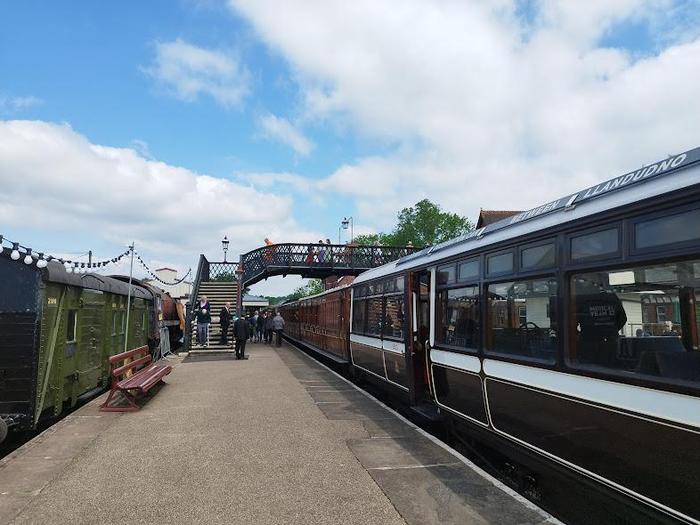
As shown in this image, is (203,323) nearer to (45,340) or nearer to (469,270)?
(45,340)

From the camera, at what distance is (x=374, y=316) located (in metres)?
11.0

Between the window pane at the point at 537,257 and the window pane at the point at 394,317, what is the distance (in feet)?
13.0

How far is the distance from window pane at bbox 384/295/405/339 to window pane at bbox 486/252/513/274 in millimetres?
3231

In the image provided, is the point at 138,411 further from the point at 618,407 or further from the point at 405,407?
the point at 618,407

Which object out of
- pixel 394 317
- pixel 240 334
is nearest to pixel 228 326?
pixel 240 334

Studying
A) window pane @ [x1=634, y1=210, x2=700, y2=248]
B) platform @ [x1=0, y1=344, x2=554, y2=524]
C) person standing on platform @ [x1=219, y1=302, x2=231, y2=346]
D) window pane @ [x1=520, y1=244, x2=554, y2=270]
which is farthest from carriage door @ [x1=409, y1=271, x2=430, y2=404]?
person standing on platform @ [x1=219, y1=302, x2=231, y2=346]

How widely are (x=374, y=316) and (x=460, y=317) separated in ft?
14.9

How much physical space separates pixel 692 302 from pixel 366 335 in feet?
27.9

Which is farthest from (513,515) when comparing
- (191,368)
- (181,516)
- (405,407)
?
(191,368)

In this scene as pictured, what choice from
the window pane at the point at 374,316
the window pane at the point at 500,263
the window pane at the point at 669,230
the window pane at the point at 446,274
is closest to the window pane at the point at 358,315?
the window pane at the point at 374,316

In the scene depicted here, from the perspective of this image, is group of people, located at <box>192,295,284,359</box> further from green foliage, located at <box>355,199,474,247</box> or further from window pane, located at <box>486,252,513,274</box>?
green foliage, located at <box>355,199,474,247</box>

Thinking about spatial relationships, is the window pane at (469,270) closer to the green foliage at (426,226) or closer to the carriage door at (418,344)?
the carriage door at (418,344)

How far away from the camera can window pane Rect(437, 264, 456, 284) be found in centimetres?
686

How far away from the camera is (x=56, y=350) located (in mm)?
7891
